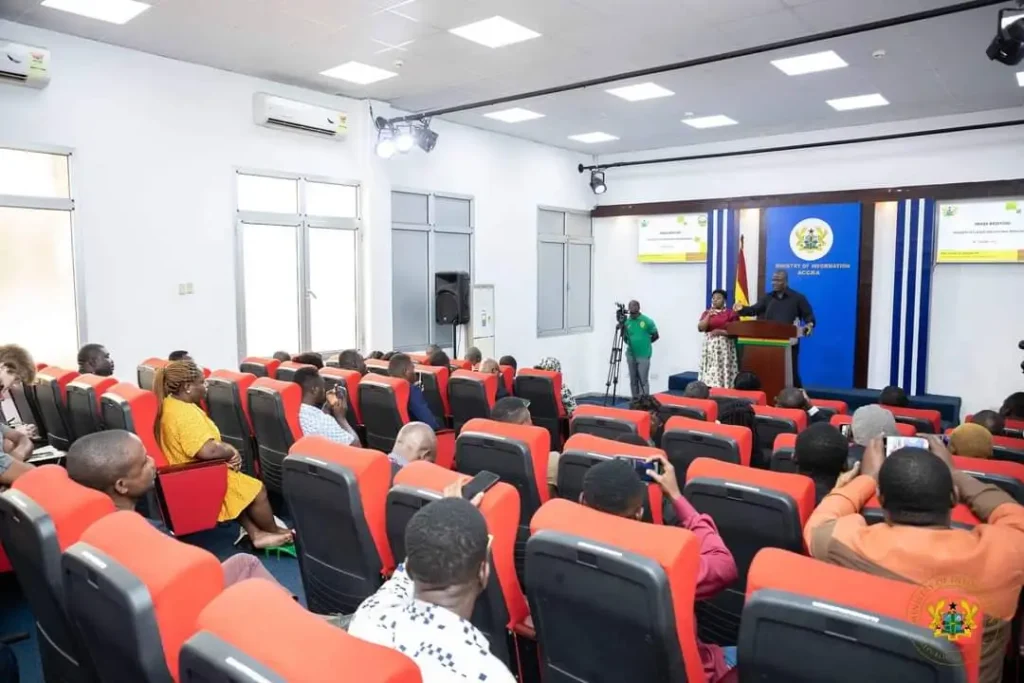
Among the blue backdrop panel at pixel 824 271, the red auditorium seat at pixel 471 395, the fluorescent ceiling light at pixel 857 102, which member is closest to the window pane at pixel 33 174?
the red auditorium seat at pixel 471 395

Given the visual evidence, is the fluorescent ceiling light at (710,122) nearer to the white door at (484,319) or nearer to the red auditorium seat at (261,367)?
the white door at (484,319)

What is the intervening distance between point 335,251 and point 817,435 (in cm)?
631

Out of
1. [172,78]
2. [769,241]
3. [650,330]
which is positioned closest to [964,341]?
[769,241]

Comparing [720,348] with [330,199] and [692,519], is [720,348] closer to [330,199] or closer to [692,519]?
[330,199]

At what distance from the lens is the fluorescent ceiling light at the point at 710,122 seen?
8.64m

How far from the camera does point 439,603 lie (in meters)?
1.43

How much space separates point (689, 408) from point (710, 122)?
5892 mm

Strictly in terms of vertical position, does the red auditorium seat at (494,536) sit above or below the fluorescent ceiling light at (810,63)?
below

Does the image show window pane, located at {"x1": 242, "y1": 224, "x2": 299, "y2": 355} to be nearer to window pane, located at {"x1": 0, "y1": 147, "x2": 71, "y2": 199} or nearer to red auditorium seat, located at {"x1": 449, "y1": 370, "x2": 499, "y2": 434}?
Result: window pane, located at {"x1": 0, "y1": 147, "x2": 71, "y2": 199}

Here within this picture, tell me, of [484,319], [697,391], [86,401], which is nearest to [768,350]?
[697,391]

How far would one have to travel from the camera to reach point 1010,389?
828cm

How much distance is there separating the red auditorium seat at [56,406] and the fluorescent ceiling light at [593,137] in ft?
23.4

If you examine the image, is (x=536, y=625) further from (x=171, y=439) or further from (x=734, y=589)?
(x=171, y=439)

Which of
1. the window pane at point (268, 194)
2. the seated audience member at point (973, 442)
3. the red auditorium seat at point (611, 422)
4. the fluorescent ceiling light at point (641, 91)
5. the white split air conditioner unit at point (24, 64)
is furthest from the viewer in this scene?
the fluorescent ceiling light at point (641, 91)
